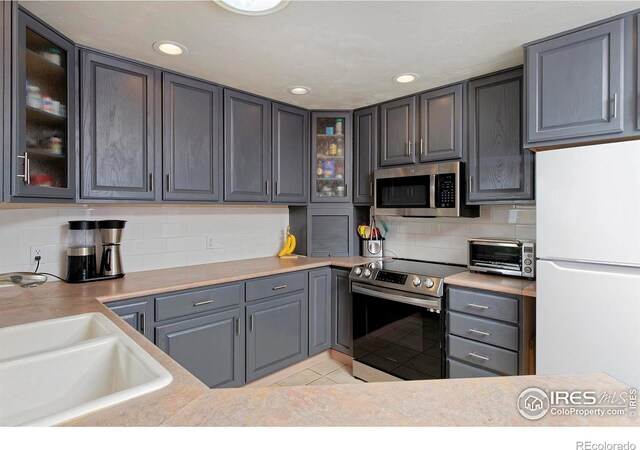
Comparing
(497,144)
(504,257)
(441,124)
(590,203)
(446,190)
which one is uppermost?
(441,124)

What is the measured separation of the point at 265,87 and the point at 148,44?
87 centimetres

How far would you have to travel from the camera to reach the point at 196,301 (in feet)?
7.04

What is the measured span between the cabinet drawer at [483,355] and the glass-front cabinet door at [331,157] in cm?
153

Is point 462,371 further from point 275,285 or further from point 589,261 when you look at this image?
point 275,285

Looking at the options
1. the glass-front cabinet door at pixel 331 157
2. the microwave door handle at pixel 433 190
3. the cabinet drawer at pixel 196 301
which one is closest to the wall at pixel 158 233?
the glass-front cabinet door at pixel 331 157

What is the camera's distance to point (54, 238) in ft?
6.97

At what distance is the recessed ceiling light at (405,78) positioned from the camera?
2.36 metres

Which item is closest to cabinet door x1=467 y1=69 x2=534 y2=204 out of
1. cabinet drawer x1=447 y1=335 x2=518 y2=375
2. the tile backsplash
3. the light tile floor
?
the tile backsplash

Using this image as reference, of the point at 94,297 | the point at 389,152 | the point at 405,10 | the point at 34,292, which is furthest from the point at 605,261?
the point at 34,292

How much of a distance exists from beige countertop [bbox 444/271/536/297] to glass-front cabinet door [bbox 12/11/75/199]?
2.34 metres

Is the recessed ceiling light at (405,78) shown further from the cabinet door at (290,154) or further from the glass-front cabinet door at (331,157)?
the cabinet door at (290,154)

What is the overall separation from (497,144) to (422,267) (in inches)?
41.5

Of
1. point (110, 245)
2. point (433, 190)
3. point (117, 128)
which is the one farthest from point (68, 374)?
point (433, 190)
